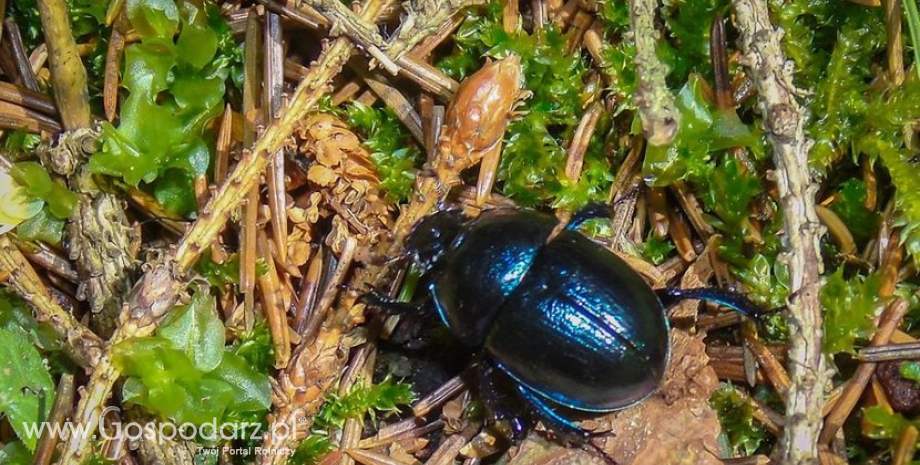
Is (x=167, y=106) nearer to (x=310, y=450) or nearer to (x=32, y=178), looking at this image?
(x=32, y=178)

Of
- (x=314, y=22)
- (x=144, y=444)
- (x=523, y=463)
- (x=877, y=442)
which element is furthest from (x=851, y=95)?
(x=144, y=444)

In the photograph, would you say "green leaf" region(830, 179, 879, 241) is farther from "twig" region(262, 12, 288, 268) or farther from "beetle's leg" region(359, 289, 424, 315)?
"twig" region(262, 12, 288, 268)

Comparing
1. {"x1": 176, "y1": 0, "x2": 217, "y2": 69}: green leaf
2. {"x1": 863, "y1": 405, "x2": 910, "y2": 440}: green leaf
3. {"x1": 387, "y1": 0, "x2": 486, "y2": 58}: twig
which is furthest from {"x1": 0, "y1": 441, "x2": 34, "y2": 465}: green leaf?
{"x1": 863, "y1": 405, "x2": 910, "y2": 440}: green leaf

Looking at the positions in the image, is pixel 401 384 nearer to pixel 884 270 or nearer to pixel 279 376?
pixel 279 376

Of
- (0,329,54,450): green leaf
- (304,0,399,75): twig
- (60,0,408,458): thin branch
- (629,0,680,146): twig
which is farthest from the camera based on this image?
(0,329,54,450): green leaf

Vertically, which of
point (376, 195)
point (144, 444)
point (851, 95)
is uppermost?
point (851, 95)

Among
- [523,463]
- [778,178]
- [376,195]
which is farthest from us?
[376,195]
